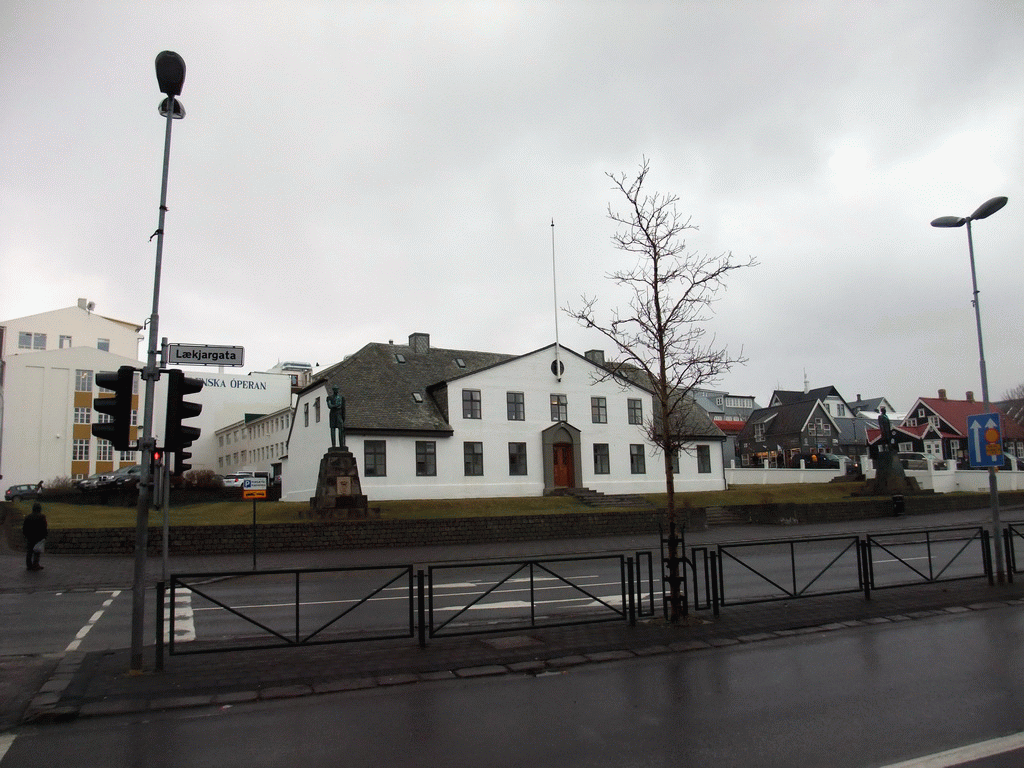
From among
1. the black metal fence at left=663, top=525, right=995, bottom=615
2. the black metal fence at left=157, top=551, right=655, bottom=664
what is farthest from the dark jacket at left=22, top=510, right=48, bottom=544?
the black metal fence at left=663, top=525, right=995, bottom=615

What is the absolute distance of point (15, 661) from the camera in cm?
934

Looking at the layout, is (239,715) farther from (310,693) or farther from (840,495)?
(840,495)

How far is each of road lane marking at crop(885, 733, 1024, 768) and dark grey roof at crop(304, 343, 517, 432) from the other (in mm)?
33651

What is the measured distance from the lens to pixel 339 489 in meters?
31.4

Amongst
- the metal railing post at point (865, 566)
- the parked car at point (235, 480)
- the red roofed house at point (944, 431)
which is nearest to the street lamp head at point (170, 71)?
the metal railing post at point (865, 566)

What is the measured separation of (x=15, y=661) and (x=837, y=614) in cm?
1099

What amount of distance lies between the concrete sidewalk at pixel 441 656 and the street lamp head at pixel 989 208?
6782 mm

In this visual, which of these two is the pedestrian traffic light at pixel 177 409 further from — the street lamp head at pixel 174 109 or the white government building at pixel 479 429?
the white government building at pixel 479 429

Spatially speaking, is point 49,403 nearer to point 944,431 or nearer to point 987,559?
point 987,559

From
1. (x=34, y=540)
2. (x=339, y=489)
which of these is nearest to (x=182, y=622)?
(x=34, y=540)

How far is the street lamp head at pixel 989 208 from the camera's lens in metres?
14.0

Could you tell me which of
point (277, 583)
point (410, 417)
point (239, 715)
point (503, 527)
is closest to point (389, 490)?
point (410, 417)

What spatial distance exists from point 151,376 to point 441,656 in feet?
15.4

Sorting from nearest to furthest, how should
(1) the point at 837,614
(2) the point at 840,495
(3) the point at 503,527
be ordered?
1. (1) the point at 837,614
2. (3) the point at 503,527
3. (2) the point at 840,495
